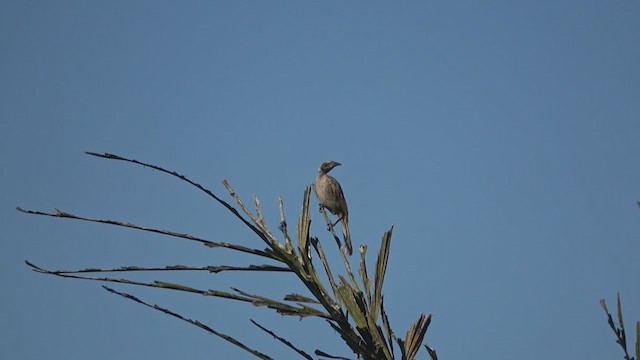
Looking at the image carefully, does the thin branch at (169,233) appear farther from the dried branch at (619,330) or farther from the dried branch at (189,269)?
the dried branch at (619,330)

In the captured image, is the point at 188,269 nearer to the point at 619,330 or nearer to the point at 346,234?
the point at 619,330

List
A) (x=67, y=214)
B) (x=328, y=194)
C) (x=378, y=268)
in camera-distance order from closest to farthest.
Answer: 1. (x=67, y=214)
2. (x=378, y=268)
3. (x=328, y=194)

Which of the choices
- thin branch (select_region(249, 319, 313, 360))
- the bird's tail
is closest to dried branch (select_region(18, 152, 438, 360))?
thin branch (select_region(249, 319, 313, 360))

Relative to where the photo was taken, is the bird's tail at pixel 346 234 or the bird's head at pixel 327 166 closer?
the bird's tail at pixel 346 234

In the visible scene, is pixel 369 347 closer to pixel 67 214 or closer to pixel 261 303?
pixel 261 303

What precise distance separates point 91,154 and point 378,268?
1.11 meters

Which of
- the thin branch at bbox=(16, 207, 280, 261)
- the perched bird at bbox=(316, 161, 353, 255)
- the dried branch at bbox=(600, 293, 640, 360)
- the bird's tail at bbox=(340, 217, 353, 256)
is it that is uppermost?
the perched bird at bbox=(316, 161, 353, 255)

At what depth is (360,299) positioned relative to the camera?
324 centimetres

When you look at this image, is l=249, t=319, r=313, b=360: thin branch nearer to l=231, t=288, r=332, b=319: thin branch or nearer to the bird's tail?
l=231, t=288, r=332, b=319: thin branch

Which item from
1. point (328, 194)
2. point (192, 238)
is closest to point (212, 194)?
point (192, 238)

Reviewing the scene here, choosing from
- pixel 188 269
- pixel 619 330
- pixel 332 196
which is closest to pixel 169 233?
pixel 188 269

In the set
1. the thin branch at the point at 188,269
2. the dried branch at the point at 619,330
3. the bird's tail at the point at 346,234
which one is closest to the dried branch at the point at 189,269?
the thin branch at the point at 188,269

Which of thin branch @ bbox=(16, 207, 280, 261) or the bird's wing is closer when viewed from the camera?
thin branch @ bbox=(16, 207, 280, 261)

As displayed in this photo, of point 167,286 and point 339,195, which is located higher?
point 339,195
